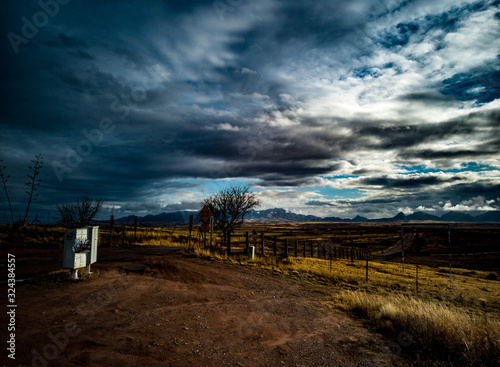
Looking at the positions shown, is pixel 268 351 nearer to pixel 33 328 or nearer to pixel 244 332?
pixel 244 332

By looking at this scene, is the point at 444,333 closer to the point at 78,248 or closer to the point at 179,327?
the point at 179,327

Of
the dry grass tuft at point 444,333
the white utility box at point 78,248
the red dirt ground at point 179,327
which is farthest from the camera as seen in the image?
the white utility box at point 78,248

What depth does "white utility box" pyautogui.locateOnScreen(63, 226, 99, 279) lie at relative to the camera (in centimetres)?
976

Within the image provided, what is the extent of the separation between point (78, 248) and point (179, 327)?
603 cm

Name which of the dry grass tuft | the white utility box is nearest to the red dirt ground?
the dry grass tuft

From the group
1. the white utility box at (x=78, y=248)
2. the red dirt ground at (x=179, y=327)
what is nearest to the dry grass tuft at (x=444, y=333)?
the red dirt ground at (x=179, y=327)

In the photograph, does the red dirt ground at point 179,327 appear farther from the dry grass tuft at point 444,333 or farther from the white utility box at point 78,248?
the white utility box at point 78,248

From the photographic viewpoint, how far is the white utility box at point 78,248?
9758mm

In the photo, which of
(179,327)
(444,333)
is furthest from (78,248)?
(444,333)

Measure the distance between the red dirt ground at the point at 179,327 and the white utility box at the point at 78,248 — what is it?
82cm

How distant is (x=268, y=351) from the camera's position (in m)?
5.57

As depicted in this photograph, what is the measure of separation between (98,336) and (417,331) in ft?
24.2

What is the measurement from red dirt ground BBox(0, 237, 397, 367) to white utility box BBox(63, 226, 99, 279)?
2.70ft

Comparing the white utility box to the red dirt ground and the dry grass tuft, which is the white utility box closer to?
the red dirt ground
